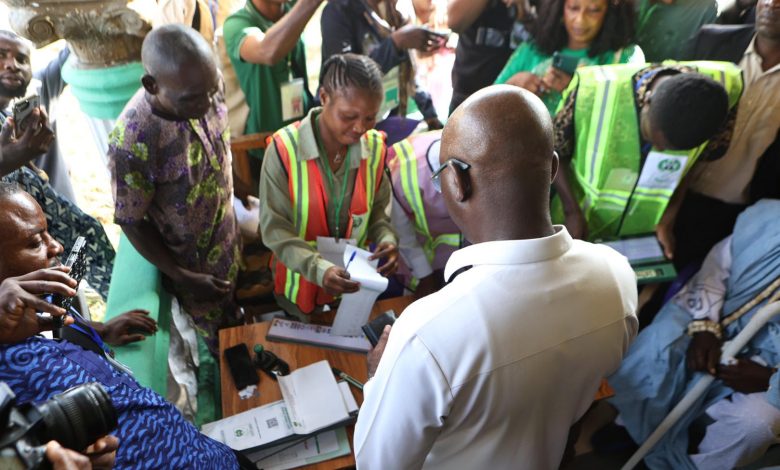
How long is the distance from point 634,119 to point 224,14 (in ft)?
7.12

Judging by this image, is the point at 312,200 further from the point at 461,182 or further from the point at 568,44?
the point at 568,44

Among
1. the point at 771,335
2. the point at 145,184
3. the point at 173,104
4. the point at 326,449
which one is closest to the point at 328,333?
the point at 326,449

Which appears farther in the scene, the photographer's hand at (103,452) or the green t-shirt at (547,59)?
the green t-shirt at (547,59)

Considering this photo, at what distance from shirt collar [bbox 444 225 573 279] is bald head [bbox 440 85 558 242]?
0.11 ft

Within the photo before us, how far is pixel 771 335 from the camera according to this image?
92.8 inches

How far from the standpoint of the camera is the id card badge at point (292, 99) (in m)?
2.95

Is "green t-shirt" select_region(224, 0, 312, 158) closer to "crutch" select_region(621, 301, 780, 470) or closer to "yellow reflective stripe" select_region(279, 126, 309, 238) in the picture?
"yellow reflective stripe" select_region(279, 126, 309, 238)

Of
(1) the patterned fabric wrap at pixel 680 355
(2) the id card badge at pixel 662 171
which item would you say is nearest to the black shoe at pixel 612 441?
(1) the patterned fabric wrap at pixel 680 355

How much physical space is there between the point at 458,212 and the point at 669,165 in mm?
1860

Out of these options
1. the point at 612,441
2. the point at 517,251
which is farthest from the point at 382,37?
the point at 612,441

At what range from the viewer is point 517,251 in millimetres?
1088

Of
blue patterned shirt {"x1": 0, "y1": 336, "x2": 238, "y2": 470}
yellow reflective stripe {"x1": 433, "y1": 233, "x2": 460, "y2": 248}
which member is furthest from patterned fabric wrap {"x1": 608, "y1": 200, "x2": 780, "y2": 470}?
blue patterned shirt {"x1": 0, "y1": 336, "x2": 238, "y2": 470}

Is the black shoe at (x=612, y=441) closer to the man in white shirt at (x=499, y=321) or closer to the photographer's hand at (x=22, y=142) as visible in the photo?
the man in white shirt at (x=499, y=321)

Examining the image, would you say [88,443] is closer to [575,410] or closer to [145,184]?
[575,410]
